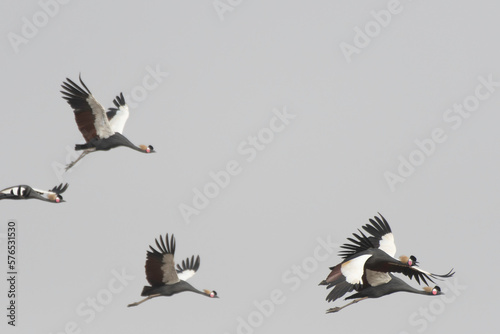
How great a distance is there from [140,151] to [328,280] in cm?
991

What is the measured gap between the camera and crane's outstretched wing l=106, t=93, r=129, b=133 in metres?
45.7

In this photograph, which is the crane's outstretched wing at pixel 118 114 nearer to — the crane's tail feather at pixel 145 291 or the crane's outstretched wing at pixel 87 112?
the crane's outstretched wing at pixel 87 112

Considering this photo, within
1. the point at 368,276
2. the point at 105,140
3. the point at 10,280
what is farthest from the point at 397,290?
the point at 10,280

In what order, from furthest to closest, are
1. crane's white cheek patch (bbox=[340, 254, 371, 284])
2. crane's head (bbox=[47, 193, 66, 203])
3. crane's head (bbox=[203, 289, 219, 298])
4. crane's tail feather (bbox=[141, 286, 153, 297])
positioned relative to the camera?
crane's head (bbox=[203, 289, 219, 298])
crane's tail feather (bbox=[141, 286, 153, 297])
crane's head (bbox=[47, 193, 66, 203])
crane's white cheek patch (bbox=[340, 254, 371, 284])

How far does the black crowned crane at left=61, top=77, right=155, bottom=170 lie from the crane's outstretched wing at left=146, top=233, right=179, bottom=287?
4.20 metres

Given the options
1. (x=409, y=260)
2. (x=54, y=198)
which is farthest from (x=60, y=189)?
(x=409, y=260)

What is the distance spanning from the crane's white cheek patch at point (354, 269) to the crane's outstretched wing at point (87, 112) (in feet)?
35.4

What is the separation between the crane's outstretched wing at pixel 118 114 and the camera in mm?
45706

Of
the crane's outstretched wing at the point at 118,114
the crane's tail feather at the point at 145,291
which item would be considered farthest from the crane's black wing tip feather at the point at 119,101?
the crane's tail feather at the point at 145,291

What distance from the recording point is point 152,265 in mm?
42906

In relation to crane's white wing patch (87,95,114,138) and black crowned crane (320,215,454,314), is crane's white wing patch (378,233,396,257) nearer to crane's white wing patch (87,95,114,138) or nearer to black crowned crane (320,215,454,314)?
black crowned crane (320,215,454,314)

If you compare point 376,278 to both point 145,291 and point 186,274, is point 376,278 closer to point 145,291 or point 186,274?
point 145,291

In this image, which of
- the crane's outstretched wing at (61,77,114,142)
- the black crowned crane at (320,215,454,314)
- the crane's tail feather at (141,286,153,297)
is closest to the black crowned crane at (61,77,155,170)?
the crane's outstretched wing at (61,77,114,142)

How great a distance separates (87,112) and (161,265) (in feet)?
20.9
